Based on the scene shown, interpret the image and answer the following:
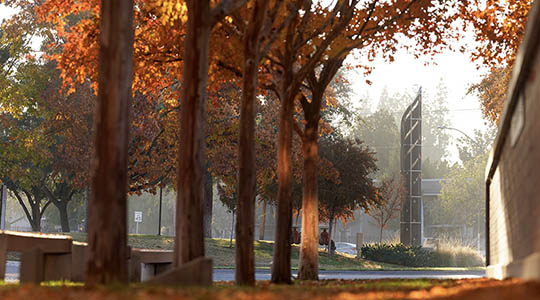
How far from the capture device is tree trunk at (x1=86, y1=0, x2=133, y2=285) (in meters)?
10.6

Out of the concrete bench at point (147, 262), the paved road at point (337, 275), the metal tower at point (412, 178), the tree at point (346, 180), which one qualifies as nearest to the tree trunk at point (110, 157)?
the concrete bench at point (147, 262)

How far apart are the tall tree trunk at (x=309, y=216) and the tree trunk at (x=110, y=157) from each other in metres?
Answer: 9.88

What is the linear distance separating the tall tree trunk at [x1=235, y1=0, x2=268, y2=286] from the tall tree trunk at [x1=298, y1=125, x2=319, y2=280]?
5.96m

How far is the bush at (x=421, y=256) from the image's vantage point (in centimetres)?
4438

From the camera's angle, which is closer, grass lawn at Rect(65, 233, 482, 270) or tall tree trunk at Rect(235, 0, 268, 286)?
tall tree trunk at Rect(235, 0, 268, 286)

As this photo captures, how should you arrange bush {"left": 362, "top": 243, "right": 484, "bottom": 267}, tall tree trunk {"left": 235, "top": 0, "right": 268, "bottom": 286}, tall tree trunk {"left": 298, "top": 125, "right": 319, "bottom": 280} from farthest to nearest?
bush {"left": 362, "top": 243, "right": 484, "bottom": 267} → tall tree trunk {"left": 298, "top": 125, "right": 319, "bottom": 280} → tall tree trunk {"left": 235, "top": 0, "right": 268, "bottom": 286}

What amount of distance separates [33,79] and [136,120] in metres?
5.91

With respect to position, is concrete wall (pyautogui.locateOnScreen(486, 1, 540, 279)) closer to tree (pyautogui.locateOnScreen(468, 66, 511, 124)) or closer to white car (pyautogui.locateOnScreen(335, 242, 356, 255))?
tree (pyautogui.locateOnScreen(468, 66, 511, 124))

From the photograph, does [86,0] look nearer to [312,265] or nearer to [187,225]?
[312,265]

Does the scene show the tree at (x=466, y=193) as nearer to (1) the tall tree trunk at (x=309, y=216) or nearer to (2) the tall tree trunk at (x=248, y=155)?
(1) the tall tree trunk at (x=309, y=216)

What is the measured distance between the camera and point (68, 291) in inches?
372

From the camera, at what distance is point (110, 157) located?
10570 millimetres

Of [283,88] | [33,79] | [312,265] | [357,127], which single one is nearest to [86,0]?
[283,88]

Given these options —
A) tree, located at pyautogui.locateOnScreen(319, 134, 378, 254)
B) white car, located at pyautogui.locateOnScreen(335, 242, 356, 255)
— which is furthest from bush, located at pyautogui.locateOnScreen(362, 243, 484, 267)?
white car, located at pyautogui.locateOnScreen(335, 242, 356, 255)
